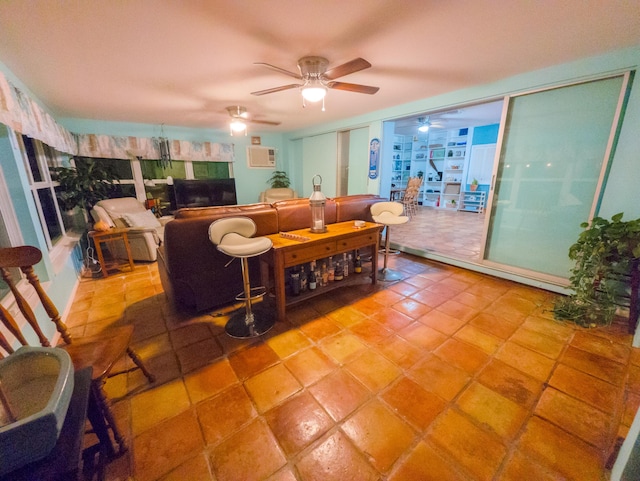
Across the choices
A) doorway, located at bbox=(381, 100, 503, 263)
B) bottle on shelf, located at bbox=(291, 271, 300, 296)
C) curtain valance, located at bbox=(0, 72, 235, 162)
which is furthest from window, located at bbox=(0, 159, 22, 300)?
doorway, located at bbox=(381, 100, 503, 263)

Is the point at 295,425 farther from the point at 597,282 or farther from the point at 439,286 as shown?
the point at 597,282

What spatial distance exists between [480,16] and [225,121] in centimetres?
429

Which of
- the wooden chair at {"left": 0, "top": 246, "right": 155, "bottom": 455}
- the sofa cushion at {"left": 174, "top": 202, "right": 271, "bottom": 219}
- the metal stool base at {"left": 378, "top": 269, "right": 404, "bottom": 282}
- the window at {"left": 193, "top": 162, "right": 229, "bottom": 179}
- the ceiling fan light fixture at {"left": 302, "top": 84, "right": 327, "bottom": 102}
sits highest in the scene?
the ceiling fan light fixture at {"left": 302, "top": 84, "right": 327, "bottom": 102}

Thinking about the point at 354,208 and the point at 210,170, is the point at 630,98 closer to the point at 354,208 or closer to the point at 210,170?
the point at 354,208

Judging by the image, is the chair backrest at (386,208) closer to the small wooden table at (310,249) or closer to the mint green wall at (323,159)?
the small wooden table at (310,249)

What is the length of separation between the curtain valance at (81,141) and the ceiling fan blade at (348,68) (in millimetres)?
2240

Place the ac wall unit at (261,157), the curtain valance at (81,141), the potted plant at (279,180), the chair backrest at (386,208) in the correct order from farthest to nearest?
the potted plant at (279,180) < the ac wall unit at (261,157) < the chair backrest at (386,208) < the curtain valance at (81,141)

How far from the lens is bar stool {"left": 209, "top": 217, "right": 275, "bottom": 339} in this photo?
1.83 metres

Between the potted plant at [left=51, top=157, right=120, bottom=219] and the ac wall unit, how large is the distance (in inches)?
120

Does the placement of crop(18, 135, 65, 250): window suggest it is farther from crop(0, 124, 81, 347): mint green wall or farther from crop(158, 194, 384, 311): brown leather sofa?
crop(158, 194, 384, 311): brown leather sofa

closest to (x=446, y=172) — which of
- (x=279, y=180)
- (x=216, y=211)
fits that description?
(x=279, y=180)

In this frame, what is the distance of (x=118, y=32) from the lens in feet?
5.60

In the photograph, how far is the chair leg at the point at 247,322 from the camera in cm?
199

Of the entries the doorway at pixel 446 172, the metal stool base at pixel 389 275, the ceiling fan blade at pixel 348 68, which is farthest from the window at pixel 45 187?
the doorway at pixel 446 172
